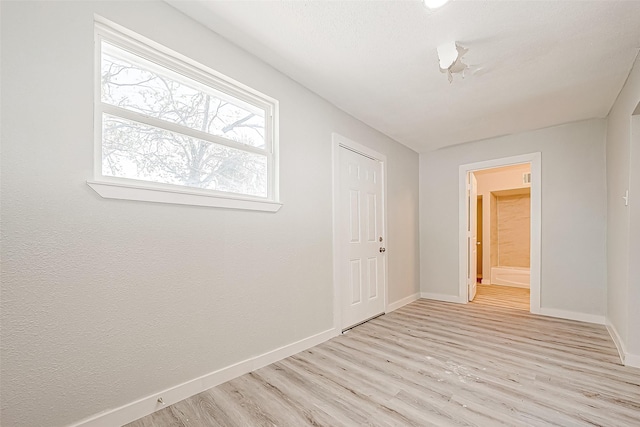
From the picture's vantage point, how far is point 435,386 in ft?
6.73

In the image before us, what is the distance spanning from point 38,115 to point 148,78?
2.17 feet

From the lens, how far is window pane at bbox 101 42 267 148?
170cm

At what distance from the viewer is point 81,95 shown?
4.98ft

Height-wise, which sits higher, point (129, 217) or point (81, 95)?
point (81, 95)

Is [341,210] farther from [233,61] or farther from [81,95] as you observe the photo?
[81,95]

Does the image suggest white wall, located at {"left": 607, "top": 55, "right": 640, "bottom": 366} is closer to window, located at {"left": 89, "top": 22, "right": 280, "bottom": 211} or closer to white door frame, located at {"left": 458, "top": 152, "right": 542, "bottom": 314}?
white door frame, located at {"left": 458, "top": 152, "right": 542, "bottom": 314}

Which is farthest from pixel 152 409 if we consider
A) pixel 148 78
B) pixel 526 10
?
pixel 526 10

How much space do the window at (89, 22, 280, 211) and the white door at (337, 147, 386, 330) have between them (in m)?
1.09

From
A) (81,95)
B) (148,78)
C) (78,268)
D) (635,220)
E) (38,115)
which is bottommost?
(78,268)

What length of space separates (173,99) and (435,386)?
8.99ft

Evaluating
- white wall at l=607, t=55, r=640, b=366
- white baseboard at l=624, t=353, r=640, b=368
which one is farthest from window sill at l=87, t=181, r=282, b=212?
white baseboard at l=624, t=353, r=640, b=368

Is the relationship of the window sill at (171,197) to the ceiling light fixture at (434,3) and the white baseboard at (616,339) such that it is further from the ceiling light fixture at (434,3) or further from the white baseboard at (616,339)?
the white baseboard at (616,339)

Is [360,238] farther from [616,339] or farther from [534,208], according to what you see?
[616,339]

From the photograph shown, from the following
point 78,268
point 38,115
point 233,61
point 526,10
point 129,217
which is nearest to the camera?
point 38,115
